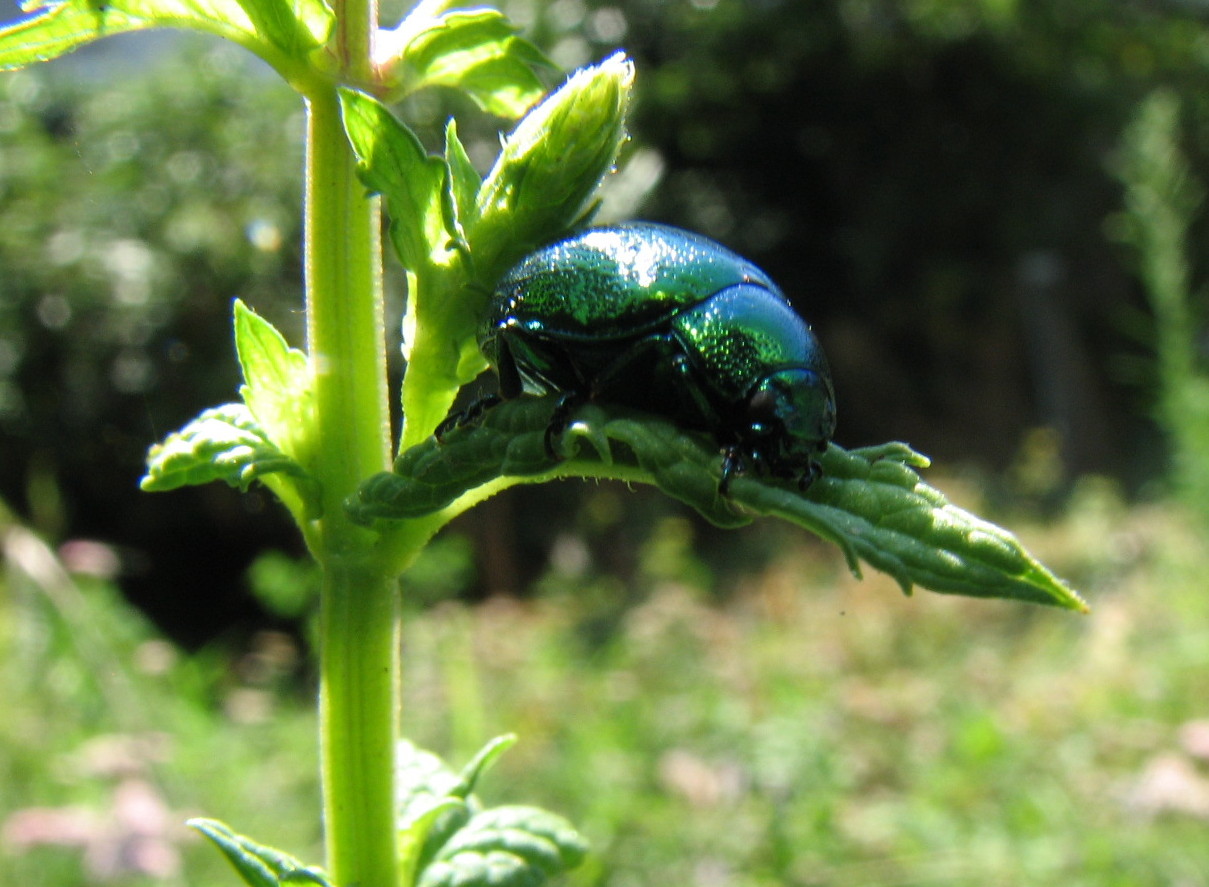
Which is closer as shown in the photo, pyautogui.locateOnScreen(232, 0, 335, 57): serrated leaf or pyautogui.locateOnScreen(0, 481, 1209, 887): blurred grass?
pyautogui.locateOnScreen(232, 0, 335, 57): serrated leaf

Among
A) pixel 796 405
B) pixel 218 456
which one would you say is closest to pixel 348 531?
pixel 218 456

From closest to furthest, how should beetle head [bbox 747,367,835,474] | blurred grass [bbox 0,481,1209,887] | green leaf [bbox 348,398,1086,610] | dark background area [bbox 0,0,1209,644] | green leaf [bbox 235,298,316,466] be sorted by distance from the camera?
green leaf [bbox 348,398,1086,610]
beetle head [bbox 747,367,835,474]
green leaf [bbox 235,298,316,466]
blurred grass [bbox 0,481,1209,887]
dark background area [bbox 0,0,1209,644]

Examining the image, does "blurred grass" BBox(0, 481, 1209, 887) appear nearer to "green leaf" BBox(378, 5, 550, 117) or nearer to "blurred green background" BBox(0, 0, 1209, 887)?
"blurred green background" BBox(0, 0, 1209, 887)

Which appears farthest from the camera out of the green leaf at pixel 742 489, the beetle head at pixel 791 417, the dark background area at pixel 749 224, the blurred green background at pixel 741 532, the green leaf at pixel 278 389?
the dark background area at pixel 749 224

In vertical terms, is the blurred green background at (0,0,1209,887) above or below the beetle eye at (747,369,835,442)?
above

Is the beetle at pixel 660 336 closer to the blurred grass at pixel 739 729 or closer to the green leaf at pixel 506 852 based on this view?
the green leaf at pixel 506 852

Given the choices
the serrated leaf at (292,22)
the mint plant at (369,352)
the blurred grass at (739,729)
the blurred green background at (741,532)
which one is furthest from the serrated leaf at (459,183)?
the blurred grass at (739,729)

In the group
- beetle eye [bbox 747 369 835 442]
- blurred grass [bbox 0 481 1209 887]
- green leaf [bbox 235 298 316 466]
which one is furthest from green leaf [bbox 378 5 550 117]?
blurred grass [bbox 0 481 1209 887]
